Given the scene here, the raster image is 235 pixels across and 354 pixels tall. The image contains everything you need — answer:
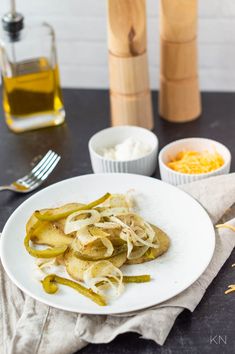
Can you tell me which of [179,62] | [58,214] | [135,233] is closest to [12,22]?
[179,62]

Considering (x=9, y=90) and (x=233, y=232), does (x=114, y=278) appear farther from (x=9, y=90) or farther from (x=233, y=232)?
(x=9, y=90)

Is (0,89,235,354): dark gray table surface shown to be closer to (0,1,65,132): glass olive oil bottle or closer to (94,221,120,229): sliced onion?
(0,1,65,132): glass olive oil bottle

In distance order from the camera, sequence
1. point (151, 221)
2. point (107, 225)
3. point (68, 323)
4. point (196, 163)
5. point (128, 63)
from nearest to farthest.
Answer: point (68, 323) → point (107, 225) → point (151, 221) → point (196, 163) → point (128, 63)

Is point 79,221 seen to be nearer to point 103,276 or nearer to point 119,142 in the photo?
point 103,276

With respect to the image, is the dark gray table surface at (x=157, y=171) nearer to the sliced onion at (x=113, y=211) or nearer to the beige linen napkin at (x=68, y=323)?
the beige linen napkin at (x=68, y=323)

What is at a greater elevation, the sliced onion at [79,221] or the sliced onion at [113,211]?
the sliced onion at [79,221]

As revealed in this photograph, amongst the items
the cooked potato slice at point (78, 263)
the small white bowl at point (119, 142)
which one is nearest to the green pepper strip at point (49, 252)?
the cooked potato slice at point (78, 263)

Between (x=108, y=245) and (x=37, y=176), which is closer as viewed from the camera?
(x=108, y=245)
